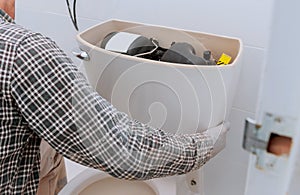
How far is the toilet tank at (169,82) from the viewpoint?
89 centimetres

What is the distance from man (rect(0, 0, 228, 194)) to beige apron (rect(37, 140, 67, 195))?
0.82 feet

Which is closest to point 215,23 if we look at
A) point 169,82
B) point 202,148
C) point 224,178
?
point 169,82

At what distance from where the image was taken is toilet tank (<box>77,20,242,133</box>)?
0.89m

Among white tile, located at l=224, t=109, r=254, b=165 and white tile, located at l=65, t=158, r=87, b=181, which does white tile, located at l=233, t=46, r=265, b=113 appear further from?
white tile, located at l=65, t=158, r=87, b=181

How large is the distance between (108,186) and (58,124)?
20.5 inches

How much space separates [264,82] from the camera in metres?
0.36

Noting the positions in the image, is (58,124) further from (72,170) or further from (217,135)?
(72,170)

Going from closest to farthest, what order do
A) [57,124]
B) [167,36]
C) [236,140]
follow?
[57,124] → [167,36] → [236,140]

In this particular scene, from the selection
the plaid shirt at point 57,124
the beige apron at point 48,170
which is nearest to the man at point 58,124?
the plaid shirt at point 57,124

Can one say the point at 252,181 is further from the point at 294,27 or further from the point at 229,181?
the point at 229,181

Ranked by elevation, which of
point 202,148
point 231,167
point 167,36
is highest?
point 167,36

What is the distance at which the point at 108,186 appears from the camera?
1122 millimetres

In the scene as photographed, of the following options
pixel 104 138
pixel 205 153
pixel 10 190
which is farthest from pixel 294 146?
pixel 10 190

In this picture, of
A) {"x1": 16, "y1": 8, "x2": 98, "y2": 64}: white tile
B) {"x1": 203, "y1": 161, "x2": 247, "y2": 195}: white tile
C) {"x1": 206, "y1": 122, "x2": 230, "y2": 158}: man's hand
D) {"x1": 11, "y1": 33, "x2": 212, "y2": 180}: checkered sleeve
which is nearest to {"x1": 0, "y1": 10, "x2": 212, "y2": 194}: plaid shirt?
{"x1": 11, "y1": 33, "x2": 212, "y2": 180}: checkered sleeve
